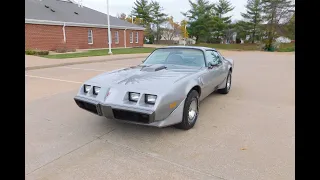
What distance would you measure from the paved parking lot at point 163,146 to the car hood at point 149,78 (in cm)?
82

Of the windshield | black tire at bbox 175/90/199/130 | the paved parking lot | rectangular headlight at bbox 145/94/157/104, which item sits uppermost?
the windshield

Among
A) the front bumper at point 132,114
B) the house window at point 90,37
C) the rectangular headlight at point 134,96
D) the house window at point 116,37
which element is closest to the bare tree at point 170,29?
the house window at point 116,37

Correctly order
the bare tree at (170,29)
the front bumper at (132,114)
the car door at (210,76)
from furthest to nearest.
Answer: the bare tree at (170,29) < the car door at (210,76) < the front bumper at (132,114)

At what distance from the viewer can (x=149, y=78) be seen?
3686 millimetres

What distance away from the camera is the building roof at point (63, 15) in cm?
2111

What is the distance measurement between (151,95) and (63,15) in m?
24.4

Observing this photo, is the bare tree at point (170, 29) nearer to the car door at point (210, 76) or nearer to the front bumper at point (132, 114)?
the car door at point (210, 76)

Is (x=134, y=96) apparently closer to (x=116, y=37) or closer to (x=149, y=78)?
(x=149, y=78)

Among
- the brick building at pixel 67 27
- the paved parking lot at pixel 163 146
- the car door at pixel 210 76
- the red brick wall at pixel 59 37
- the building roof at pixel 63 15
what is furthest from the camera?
the building roof at pixel 63 15

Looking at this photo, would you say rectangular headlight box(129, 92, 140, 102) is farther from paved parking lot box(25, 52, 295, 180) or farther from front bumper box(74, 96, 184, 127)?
paved parking lot box(25, 52, 295, 180)

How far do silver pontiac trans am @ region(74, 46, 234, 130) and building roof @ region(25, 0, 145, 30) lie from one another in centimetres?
1966

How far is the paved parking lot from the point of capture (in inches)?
106

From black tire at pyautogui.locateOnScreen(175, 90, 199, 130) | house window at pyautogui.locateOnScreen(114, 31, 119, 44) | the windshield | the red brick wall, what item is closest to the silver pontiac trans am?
black tire at pyautogui.locateOnScreen(175, 90, 199, 130)
